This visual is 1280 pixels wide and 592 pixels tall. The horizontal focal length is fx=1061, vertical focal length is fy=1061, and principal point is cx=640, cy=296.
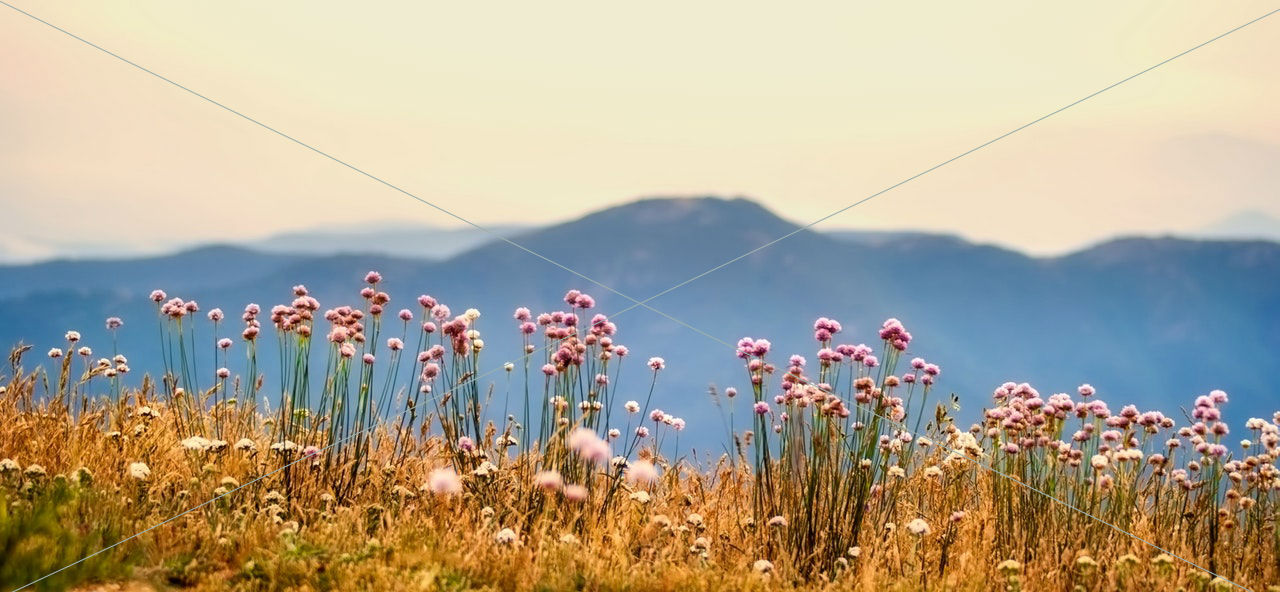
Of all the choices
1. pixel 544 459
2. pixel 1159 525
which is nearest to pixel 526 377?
pixel 544 459

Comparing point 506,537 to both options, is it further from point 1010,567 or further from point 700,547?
point 1010,567

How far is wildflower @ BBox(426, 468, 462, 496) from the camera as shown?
5.41 metres

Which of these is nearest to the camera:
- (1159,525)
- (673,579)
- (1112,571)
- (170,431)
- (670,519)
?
(673,579)

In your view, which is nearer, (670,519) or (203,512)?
(203,512)

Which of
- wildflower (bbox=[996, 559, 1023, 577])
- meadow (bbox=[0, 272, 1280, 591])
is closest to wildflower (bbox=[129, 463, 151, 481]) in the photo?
meadow (bbox=[0, 272, 1280, 591])

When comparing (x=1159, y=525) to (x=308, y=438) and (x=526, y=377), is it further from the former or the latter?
(x=308, y=438)

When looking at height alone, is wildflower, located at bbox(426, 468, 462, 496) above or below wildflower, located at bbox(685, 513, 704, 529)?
below

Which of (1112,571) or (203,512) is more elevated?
(1112,571)

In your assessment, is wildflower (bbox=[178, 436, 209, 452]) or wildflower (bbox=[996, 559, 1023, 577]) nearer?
wildflower (bbox=[996, 559, 1023, 577])

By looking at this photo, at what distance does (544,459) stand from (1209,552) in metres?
3.56

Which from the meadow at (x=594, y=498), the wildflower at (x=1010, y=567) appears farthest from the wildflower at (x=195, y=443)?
the wildflower at (x=1010, y=567)

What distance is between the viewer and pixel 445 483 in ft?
17.9

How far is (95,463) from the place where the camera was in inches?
221

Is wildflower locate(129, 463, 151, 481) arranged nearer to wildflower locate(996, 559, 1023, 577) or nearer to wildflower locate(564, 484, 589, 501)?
wildflower locate(564, 484, 589, 501)
